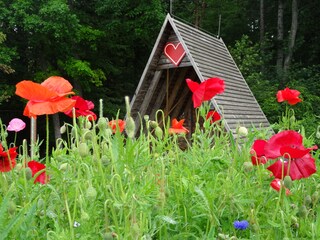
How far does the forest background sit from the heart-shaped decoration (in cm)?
563

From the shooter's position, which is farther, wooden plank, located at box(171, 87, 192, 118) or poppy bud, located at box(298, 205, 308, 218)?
wooden plank, located at box(171, 87, 192, 118)

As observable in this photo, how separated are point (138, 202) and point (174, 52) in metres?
5.35

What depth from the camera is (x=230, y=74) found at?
7.22 m

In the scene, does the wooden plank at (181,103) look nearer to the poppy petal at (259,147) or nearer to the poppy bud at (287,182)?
the poppy petal at (259,147)

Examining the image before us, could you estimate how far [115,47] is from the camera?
15.2m

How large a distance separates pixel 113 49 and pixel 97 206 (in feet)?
48.6

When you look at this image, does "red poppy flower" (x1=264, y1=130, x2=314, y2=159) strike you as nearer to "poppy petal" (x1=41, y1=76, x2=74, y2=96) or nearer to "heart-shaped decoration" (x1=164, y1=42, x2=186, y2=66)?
"poppy petal" (x1=41, y1=76, x2=74, y2=96)

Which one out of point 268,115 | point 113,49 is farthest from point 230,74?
point 113,49

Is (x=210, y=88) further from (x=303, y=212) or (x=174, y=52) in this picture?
(x=174, y=52)

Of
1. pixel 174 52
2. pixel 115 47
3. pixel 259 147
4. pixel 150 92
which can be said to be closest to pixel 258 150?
pixel 259 147

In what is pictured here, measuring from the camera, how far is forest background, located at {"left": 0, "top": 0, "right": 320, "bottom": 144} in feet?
39.3

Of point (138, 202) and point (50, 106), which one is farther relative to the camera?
point (50, 106)

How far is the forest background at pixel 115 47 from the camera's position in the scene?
11969mm

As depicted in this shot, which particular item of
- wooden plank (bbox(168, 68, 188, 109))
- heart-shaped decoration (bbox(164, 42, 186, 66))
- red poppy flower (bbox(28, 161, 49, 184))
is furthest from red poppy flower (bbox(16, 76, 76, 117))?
wooden plank (bbox(168, 68, 188, 109))
